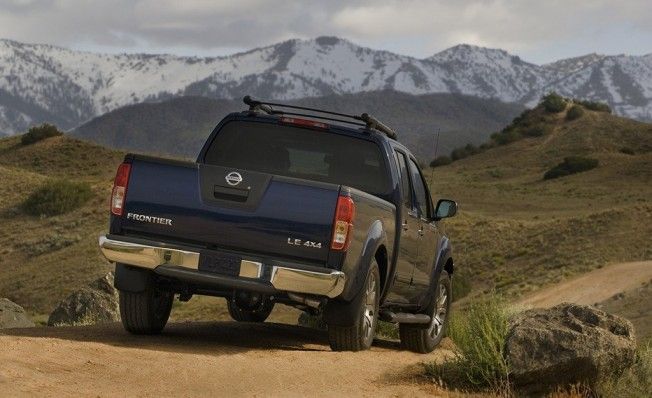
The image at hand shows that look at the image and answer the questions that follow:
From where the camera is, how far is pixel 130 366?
9.20 meters

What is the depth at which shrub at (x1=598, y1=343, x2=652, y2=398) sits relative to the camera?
9.14 metres

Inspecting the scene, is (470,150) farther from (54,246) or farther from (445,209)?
(445,209)

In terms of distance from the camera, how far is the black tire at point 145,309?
35.3 feet

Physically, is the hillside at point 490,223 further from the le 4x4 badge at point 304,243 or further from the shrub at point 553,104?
the le 4x4 badge at point 304,243

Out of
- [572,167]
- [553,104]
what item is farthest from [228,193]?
[553,104]

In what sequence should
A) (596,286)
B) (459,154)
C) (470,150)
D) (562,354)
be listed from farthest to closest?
(470,150)
(459,154)
(596,286)
(562,354)

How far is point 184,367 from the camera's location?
30.7 ft

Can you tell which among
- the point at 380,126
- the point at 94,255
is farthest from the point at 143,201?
the point at 94,255

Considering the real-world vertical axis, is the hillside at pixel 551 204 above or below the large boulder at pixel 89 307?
below

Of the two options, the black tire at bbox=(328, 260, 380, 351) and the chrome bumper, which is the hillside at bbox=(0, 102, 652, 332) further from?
the chrome bumper

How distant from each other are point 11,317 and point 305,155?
38.6ft

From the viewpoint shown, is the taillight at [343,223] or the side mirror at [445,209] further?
the side mirror at [445,209]

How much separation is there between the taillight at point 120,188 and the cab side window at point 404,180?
287 cm

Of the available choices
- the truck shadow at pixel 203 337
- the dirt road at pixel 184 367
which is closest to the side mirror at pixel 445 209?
the truck shadow at pixel 203 337
